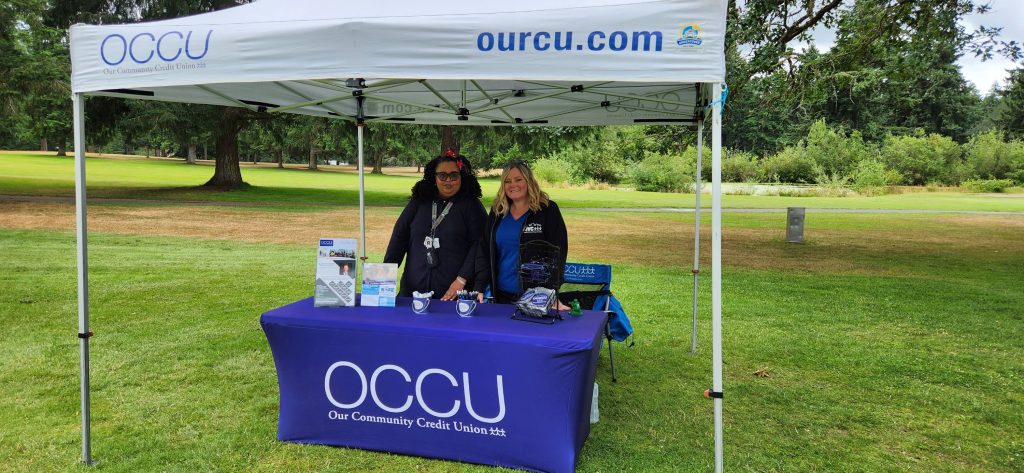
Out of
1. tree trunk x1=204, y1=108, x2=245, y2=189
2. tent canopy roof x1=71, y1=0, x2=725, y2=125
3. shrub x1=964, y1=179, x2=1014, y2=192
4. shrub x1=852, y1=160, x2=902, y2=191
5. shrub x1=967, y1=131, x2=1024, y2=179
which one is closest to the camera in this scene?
tent canopy roof x1=71, y1=0, x2=725, y2=125

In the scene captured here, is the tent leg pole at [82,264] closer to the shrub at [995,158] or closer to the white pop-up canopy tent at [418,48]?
the white pop-up canopy tent at [418,48]

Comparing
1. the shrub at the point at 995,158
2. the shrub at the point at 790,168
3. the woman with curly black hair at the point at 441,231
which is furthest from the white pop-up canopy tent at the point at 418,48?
the shrub at the point at 995,158

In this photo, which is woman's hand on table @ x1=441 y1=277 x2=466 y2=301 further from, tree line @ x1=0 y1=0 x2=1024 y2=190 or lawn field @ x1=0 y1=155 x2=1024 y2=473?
tree line @ x1=0 y1=0 x2=1024 y2=190

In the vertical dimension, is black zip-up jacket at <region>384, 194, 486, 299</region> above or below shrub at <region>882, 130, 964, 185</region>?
below

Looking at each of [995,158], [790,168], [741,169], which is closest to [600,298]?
[790,168]

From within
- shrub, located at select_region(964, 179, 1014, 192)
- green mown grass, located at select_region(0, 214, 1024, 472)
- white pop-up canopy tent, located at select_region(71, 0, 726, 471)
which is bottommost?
green mown grass, located at select_region(0, 214, 1024, 472)

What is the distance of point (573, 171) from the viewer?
40594mm

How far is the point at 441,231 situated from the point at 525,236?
516 mm

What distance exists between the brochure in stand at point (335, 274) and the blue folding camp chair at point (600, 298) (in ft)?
4.37

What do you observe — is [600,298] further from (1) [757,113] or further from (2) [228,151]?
(2) [228,151]

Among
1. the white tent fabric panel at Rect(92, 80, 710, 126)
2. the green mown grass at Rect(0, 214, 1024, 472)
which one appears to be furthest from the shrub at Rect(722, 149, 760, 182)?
the white tent fabric panel at Rect(92, 80, 710, 126)

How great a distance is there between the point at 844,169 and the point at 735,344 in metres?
42.7

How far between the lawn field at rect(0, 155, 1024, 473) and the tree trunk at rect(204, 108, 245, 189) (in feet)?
43.0

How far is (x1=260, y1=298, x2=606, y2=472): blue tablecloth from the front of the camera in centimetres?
284
